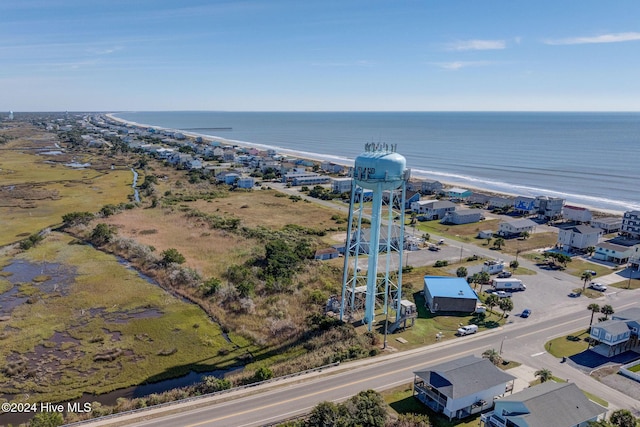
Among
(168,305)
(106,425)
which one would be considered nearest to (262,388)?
(106,425)

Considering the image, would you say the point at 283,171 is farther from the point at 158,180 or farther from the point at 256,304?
the point at 256,304

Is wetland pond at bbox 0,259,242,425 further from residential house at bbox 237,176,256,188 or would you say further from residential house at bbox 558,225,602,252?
residential house at bbox 237,176,256,188

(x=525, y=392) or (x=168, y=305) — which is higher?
(x=525, y=392)

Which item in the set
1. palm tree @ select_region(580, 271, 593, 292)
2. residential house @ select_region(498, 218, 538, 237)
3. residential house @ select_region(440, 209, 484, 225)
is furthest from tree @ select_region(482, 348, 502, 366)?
residential house @ select_region(440, 209, 484, 225)

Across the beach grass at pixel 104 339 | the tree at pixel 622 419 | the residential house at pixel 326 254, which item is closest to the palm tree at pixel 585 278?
→ the tree at pixel 622 419

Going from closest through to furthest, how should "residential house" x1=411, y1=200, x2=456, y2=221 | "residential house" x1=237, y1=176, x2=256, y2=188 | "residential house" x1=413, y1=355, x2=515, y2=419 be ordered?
1. "residential house" x1=413, y1=355, x2=515, y2=419
2. "residential house" x1=411, y1=200, x2=456, y2=221
3. "residential house" x1=237, y1=176, x2=256, y2=188

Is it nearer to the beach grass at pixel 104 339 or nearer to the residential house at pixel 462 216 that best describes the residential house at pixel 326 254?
the beach grass at pixel 104 339
